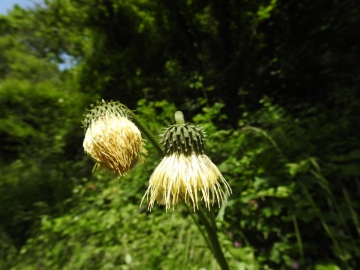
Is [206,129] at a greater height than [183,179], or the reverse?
[206,129]

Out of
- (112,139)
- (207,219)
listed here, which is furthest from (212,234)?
(112,139)

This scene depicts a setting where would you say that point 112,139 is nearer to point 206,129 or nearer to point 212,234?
point 212,234

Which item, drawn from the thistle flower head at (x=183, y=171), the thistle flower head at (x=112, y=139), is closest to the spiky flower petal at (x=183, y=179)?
the thistle flower head at (x=183, y=171)

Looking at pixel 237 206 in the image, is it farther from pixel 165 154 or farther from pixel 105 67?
pixel 105 67

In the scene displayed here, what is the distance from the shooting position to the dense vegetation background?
225cm

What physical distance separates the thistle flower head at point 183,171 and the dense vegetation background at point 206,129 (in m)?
0.20

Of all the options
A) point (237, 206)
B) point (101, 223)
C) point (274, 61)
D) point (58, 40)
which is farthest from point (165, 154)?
point (58, 40)

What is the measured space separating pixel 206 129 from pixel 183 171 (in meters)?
2.26

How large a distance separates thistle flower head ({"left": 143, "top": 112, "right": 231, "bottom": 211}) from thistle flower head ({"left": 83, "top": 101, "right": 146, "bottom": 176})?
111 millimetres

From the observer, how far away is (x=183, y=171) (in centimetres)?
94

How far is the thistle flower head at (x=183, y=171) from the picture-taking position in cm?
92

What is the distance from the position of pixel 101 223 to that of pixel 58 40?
8.78 metres

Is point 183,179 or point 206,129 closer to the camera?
point 183,179

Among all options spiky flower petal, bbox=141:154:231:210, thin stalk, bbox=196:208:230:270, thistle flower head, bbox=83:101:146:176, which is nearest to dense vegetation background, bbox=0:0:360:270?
thin stalk, bbox=196:208:230:270
